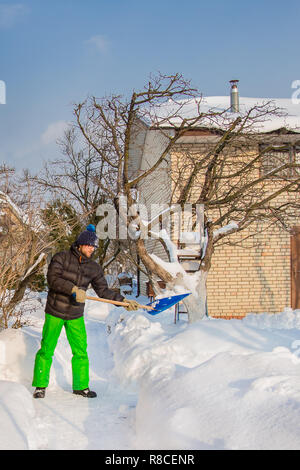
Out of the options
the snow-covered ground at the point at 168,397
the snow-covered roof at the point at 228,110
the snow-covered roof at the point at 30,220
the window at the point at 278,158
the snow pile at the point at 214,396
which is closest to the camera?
the snow pile at the point at 214,396

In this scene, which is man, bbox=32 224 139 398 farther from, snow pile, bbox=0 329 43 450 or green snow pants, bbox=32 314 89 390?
snow pile, bbox=0 329 43 450

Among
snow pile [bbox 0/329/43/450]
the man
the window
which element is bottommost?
snow pile [bbox 0/329/43/450]

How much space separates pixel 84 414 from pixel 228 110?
34.5 ft

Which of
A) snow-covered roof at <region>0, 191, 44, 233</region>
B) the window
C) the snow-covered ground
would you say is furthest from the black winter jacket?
the window

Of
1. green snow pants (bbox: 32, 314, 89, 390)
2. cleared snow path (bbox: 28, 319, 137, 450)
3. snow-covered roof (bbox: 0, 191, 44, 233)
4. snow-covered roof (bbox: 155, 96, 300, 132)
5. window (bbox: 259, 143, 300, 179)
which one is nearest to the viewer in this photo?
cleared snow path (bbox: 28, 319, 137, 450)

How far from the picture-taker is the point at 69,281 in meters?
5.58

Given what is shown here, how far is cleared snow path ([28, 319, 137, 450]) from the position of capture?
394 cm

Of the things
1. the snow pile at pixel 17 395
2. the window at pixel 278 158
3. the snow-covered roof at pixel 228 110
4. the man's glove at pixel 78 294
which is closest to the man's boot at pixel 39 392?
the snow pile at pixel 17 395

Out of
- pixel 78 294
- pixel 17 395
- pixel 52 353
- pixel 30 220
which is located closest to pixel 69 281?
pixel 78 294

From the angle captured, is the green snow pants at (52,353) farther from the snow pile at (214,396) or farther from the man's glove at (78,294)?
the snow pile at (214,396)

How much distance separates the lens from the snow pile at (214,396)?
119 inches

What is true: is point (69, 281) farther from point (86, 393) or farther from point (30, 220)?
point (30, 220)

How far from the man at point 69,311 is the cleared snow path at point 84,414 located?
239 millimetres

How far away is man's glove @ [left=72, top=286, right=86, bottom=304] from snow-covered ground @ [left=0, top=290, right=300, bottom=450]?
101 cm
